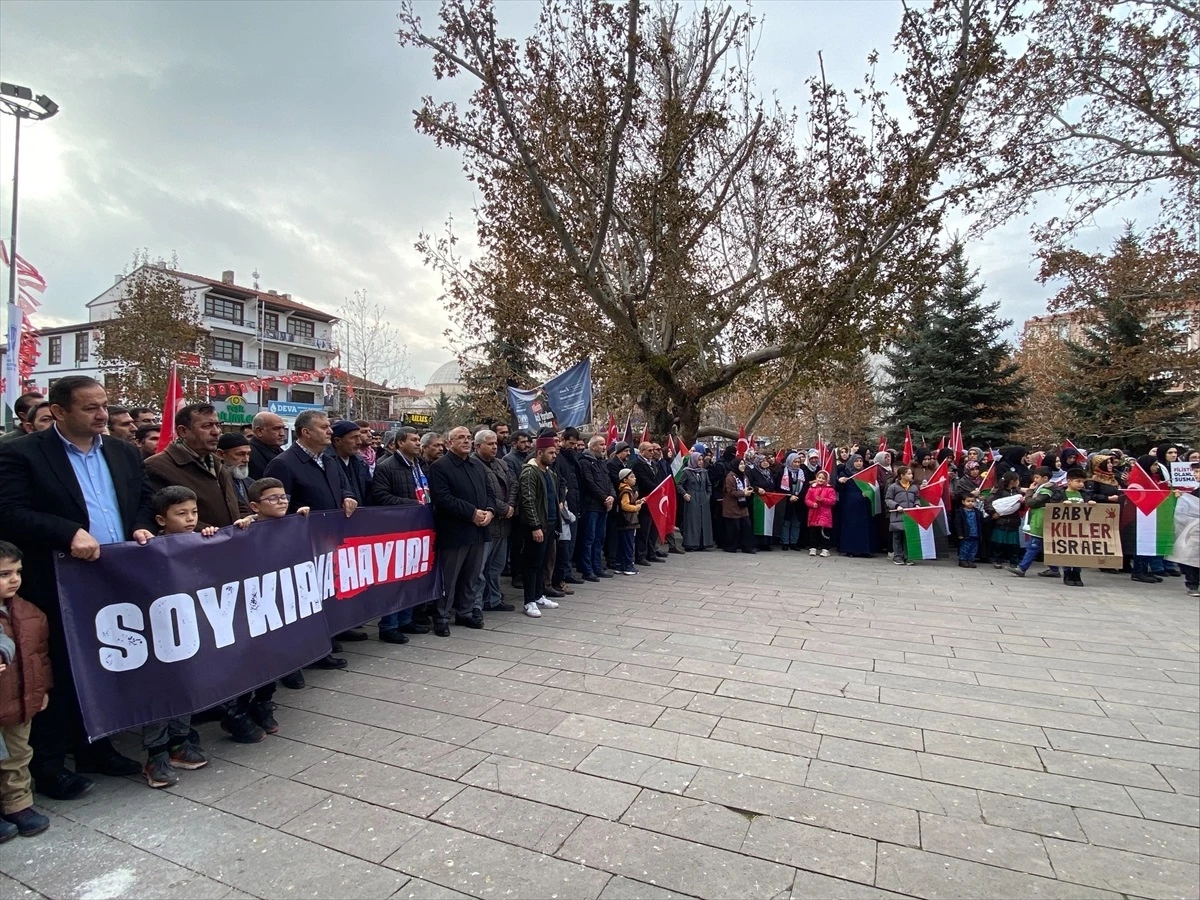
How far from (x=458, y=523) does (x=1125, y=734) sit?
5203 millimetres

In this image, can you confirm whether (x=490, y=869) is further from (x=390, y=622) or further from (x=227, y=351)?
(x=227, y=351)

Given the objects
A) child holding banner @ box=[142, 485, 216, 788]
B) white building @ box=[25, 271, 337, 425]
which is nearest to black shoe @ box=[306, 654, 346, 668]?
child holding banner @ box=[142, 485, 216, 788]

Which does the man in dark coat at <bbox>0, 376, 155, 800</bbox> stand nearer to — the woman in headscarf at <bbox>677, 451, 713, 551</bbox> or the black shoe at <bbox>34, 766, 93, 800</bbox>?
the black shoe at <bbox>34, 766, 93, 800</bbox>

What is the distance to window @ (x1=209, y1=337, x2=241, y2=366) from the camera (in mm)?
62553

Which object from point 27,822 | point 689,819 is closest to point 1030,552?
point 689,819

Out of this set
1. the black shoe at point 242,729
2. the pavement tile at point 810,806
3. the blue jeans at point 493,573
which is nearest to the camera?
the pavement tile at point 810,806

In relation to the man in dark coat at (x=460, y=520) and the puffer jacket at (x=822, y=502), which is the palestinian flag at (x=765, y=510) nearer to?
the puffer jacket at (x=822, y=502)

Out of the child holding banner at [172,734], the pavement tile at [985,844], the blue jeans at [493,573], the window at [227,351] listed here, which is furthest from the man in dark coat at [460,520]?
the window at [227,351]

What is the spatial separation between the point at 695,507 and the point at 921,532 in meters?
3.77

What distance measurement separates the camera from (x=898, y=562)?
10969mm

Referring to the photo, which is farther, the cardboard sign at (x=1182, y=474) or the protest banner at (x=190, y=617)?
the cardboard sign at (x=1182, y=474)

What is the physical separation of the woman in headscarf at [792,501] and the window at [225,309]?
A: 63775 mm

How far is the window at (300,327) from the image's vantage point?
7106cm

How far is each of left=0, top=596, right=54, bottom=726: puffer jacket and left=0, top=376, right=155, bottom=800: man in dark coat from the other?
15 cm
